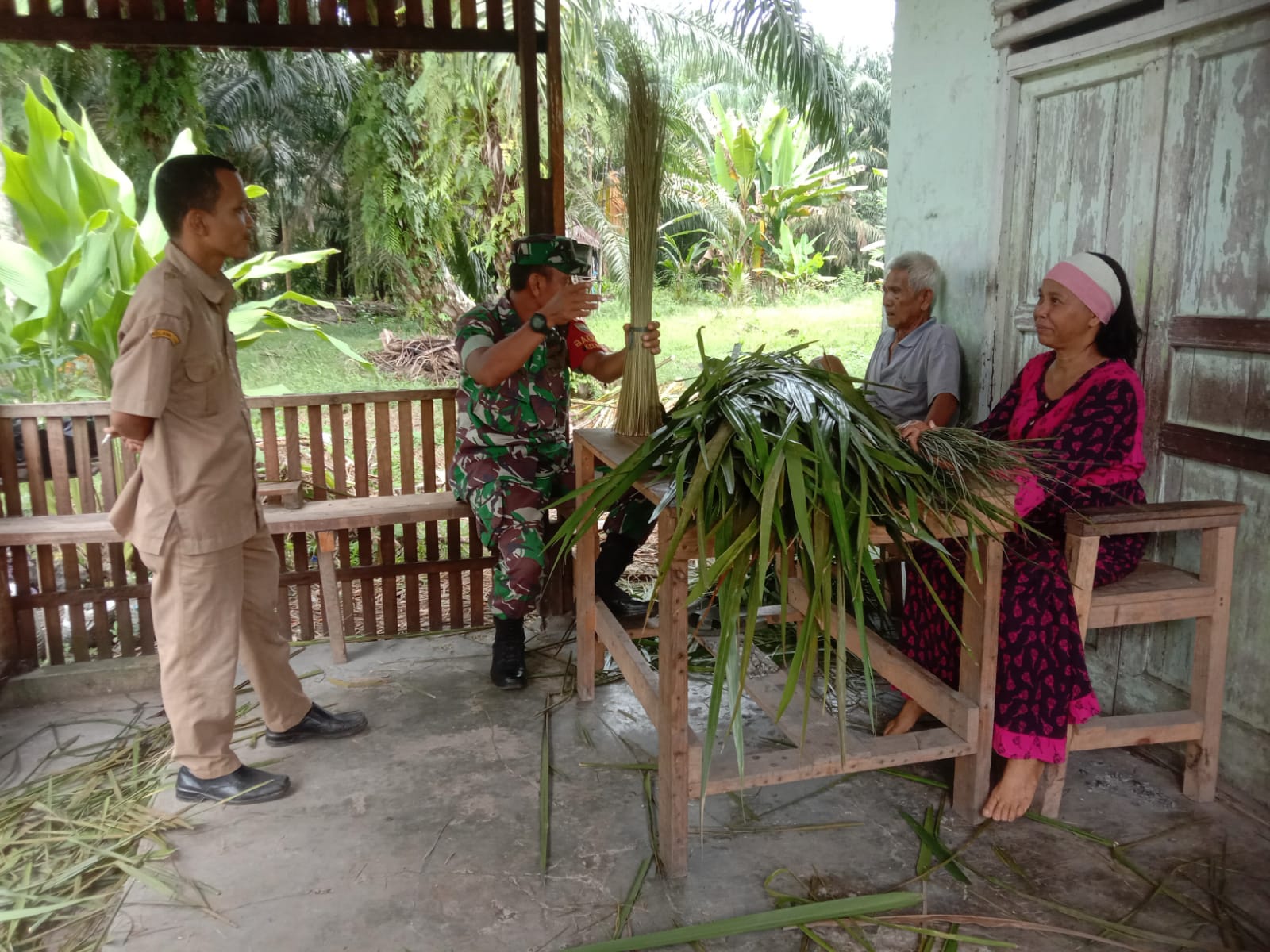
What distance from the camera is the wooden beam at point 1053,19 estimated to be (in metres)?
2.71

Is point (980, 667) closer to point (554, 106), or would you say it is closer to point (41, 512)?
point (554, 106)

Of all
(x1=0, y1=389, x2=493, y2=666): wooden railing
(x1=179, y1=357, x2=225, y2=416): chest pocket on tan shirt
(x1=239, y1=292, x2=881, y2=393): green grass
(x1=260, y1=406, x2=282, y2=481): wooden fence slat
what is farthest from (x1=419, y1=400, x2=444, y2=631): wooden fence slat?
(x1=239, y1=292, x2=881, y2=393): green grass

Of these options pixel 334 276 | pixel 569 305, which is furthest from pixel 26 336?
pixel 334 276

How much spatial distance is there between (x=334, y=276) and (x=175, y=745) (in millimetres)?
15126

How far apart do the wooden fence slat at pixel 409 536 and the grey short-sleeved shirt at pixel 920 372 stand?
5.73ft

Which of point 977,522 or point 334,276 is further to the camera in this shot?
point 334,276

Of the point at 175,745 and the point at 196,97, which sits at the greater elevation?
the point at 196,97

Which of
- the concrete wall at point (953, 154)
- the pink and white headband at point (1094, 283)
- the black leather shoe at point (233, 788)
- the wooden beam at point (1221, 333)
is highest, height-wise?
the concrete wall at point (953, 154)

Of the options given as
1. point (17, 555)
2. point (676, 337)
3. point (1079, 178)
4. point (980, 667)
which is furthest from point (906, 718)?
point (676, 337)

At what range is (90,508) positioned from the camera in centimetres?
338

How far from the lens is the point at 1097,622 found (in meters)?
2.40

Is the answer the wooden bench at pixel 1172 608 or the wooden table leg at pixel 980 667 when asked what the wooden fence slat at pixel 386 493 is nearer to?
the wooden table leg at pixel 980 667

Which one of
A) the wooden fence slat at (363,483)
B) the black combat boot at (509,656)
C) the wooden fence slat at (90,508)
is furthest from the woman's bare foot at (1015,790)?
the wooden fence slat at (90,508)

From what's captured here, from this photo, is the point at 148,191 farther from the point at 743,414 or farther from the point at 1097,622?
the point at 1097,622
